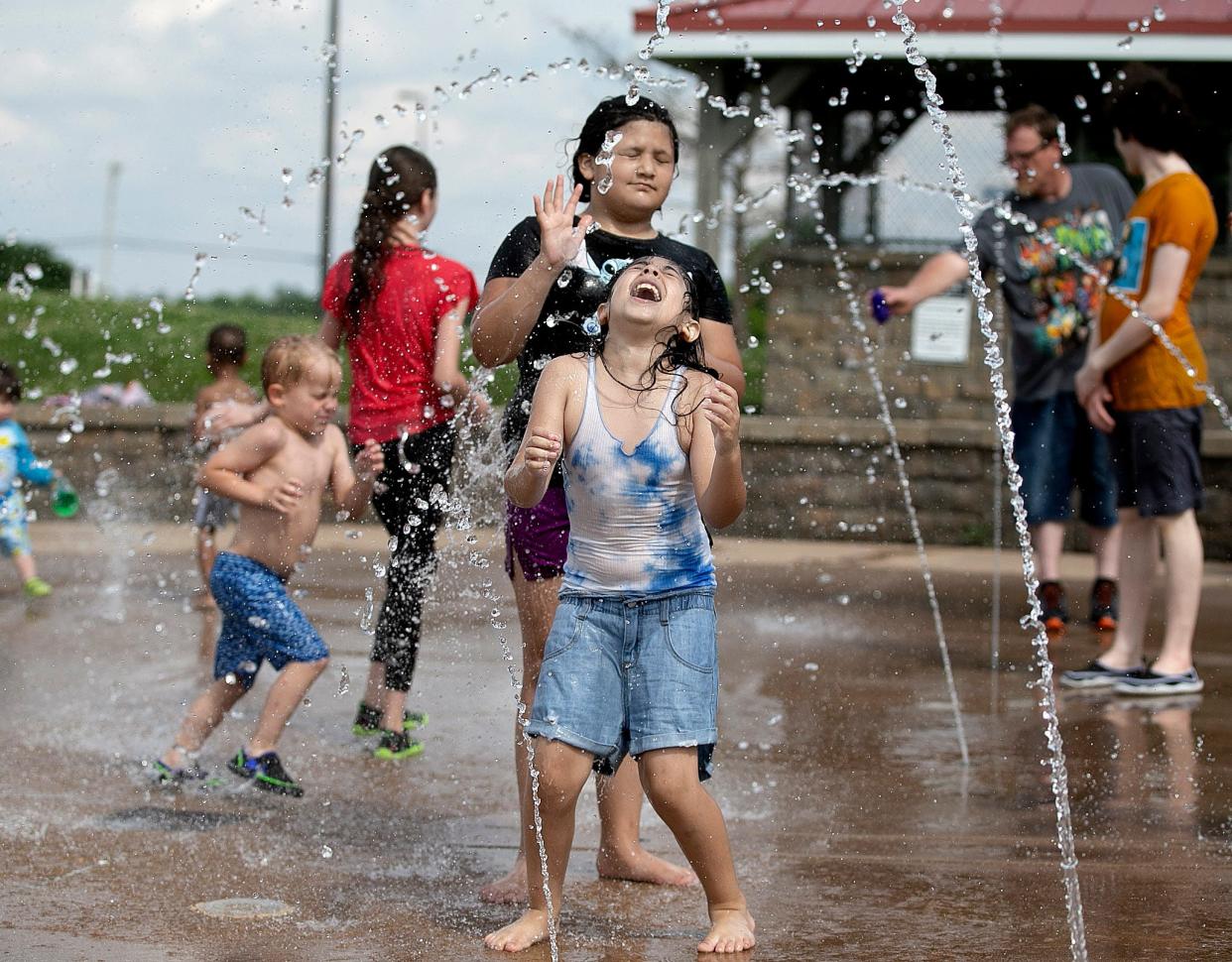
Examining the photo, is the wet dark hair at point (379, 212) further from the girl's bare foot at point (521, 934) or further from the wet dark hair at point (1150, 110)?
the wet dark hair at point (1150, 110)

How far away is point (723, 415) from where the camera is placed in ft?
9.59

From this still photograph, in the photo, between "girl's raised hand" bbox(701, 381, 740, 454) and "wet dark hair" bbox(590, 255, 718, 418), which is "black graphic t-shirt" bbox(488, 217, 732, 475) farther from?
"girl's raised hand" bbox(701, 381, 740, 454)

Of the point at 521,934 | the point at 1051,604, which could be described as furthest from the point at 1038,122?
the point at 521,934

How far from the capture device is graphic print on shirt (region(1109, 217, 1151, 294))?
5762 mm

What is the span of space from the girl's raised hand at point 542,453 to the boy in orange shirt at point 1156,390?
323 cm

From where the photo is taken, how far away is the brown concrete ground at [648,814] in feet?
10.6

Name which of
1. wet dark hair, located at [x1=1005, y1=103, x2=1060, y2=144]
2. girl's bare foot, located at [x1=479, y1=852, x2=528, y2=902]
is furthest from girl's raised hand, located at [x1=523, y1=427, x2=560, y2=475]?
A: wet dark hair, located at [x1=1005, y1=103, x2=1060, y2=144]

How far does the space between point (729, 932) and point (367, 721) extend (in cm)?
223

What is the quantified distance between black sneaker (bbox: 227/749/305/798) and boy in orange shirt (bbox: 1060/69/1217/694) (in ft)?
9.40

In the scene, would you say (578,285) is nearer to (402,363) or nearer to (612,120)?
(612,120)

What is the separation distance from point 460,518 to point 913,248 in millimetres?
7966

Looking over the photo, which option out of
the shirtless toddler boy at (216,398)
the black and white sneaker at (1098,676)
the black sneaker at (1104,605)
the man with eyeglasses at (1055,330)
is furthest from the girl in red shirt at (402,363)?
the black sneaker at (1104,605)

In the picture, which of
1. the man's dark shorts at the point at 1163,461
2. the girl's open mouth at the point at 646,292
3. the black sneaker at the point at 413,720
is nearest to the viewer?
the girl's open mouth at the point at 646,292

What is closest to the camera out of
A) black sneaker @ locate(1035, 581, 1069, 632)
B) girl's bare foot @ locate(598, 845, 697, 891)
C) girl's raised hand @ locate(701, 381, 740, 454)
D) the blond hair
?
girl's raised hand @ locate(701, 381, 740, 454)
